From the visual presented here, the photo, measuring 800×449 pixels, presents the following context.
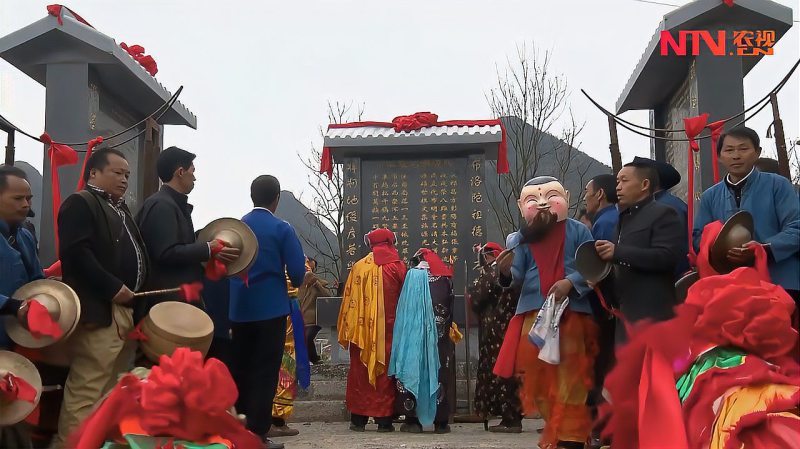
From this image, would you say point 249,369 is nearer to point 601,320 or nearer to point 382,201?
point 601,320

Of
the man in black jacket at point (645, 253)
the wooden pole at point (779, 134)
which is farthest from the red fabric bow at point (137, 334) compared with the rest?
the wooden pole at point (779, 134)

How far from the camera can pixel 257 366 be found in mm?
4930

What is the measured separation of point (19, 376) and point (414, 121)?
271 inches

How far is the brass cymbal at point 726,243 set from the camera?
142 inches

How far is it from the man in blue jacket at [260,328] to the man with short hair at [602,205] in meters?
1.81

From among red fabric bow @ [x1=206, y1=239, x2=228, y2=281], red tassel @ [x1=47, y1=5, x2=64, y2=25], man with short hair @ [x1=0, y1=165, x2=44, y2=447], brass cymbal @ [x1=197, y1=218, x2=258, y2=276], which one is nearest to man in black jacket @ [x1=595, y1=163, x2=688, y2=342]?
brass cymbal @ [x1=197, y1=218, x2=258, y2=276]

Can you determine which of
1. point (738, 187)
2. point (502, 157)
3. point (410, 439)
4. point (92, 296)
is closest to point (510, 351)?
point (738, 187)

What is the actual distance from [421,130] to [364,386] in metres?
4.15

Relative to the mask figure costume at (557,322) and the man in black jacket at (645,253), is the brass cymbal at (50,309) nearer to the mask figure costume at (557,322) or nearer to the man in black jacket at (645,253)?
the mask figure costume at (557,322)

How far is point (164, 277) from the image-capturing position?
4332 millimetres

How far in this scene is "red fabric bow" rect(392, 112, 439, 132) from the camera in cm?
997

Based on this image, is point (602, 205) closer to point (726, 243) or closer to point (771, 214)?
point (771, 214)

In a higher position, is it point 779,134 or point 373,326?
point 779,134

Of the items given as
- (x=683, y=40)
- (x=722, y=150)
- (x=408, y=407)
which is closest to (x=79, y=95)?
(x=408, y=407)
